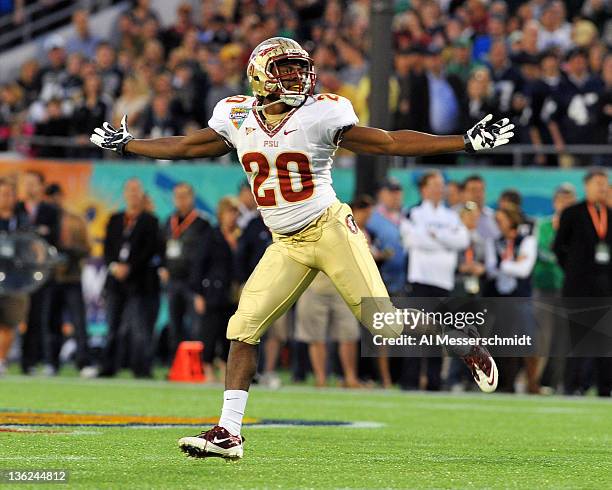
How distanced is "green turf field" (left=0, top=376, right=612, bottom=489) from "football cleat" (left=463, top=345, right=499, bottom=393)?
14.2 inches

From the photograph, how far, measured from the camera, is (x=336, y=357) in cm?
1468

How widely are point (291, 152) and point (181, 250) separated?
749 centimetres

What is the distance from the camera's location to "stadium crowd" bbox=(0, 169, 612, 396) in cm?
1261

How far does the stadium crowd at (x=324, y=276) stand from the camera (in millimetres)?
12609

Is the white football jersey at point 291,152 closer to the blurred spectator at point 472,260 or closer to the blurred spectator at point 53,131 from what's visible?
the blurred spectator at point 472,260

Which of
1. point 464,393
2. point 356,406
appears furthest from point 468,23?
point 356,406

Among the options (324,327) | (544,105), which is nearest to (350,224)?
(324,327)

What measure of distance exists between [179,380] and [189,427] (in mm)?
5201

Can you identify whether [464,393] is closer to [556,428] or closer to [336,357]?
[336,357]

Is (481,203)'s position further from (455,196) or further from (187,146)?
(187,146)

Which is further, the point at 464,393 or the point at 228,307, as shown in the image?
the point at 228,307

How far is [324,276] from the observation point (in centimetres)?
1308

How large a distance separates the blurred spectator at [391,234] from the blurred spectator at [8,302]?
3.41m

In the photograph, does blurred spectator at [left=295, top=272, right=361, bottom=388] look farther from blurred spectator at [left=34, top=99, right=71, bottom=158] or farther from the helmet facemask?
the helmet facemask
